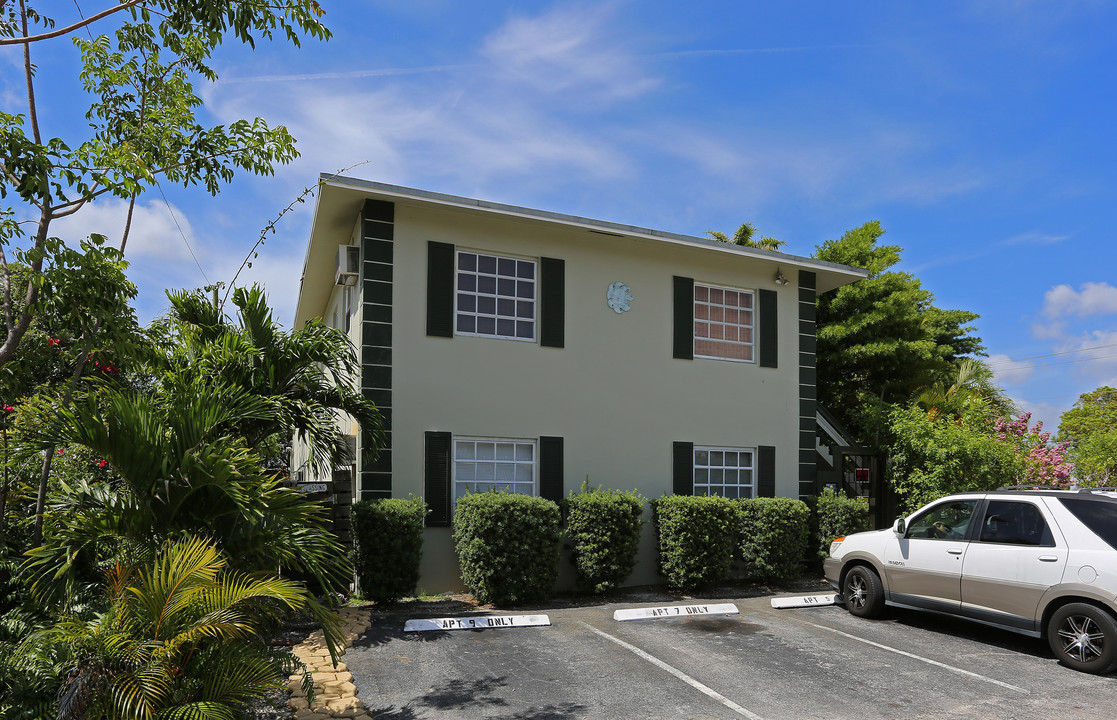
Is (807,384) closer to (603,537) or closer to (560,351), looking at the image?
(560,351)

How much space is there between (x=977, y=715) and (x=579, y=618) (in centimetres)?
450

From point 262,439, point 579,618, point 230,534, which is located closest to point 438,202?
point 262,439

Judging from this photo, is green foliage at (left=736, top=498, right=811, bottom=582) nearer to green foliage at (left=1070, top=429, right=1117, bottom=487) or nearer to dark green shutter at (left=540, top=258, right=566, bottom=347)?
dark green shutter at (left=540, top=258, right=566, bottom=347)

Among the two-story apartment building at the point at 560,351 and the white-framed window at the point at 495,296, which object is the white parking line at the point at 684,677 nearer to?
the two-story apartment building at the point at 560,351

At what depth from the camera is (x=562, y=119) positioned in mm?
9562

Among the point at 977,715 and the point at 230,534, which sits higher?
the point at 230,534

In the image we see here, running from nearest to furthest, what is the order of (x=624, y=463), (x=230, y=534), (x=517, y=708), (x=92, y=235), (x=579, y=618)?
(x=230, y=534)
(x=92, y=235)
(x=517, y=708)
(x=579, y=618)
(x=624, y=463)

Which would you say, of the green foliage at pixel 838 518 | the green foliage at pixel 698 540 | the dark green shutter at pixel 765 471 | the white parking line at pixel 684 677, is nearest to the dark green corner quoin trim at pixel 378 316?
the white parking line at pixel 684 677

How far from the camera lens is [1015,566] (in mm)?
8008

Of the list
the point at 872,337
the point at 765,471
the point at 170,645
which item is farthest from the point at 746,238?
the point at 170,645

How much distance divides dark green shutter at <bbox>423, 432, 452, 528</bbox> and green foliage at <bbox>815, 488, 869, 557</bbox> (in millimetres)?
5999

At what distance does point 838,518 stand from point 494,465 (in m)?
5.55

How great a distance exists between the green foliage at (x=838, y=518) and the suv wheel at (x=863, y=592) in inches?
97.9

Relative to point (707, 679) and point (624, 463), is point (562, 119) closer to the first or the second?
point (624, 463)
